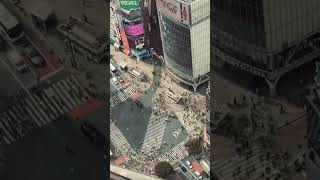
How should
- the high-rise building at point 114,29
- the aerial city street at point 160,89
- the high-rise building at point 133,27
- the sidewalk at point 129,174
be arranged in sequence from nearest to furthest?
the sidewalk at point 129,174 → the aerial city street at point 160,89 → the high-rise building at point 133,27 → the high-rise building at point 114,29

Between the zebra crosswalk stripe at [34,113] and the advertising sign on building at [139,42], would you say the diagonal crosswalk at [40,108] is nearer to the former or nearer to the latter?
the zebra crosswalk stripe at [34,113]

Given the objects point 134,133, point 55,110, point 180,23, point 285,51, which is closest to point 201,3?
point 180,23

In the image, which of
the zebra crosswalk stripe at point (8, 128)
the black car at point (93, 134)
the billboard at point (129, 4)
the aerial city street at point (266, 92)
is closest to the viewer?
the black car at point (93, 134)

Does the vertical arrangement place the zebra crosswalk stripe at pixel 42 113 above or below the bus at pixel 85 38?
below

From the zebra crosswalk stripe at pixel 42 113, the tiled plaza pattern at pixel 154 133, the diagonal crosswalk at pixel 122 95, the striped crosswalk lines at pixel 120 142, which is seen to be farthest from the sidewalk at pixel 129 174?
the zebra crosswalk stripe at pixel 42 113

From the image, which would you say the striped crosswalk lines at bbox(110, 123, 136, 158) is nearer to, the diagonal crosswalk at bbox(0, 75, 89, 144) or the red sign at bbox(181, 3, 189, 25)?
the red sign at bbox(181, 3, 189, 25)

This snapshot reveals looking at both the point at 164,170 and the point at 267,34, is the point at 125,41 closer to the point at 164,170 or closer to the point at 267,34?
the point at 164,170

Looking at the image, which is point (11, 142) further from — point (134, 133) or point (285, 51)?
point (285, 51)
